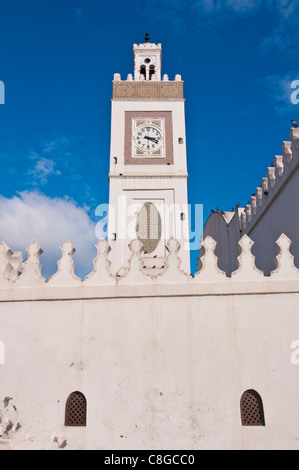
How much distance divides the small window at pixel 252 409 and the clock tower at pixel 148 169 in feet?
32.1

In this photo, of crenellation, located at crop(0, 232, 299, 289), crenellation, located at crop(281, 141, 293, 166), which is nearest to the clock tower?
crenellation, located at crop(281, 141, 293, 166)

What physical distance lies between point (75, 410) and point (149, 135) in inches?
585

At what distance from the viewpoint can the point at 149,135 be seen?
18.8m

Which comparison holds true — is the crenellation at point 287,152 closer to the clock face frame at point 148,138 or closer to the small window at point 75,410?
the small window at point 75,410

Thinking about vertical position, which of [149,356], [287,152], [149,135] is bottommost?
[149,356]

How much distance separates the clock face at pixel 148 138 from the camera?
1847 cm

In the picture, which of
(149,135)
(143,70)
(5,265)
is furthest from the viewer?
(143,70)

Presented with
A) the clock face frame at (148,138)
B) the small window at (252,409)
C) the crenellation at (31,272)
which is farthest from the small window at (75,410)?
the clock face frame at (148,138)

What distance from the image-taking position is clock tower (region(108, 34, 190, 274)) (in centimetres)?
1697

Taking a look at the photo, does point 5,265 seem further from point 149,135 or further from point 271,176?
point 149,135

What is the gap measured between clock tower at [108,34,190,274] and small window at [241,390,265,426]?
9.78 m

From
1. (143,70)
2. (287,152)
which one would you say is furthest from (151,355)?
(143,70)

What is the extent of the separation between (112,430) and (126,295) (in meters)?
2.41
